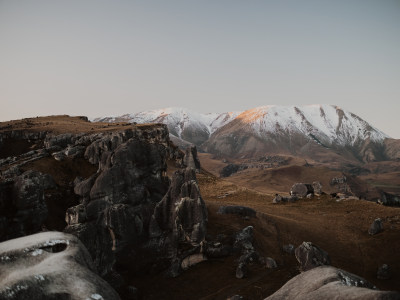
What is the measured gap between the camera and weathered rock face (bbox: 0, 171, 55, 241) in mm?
30859

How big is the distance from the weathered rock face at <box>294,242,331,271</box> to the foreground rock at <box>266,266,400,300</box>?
1860 cm

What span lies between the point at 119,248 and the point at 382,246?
4216 cm

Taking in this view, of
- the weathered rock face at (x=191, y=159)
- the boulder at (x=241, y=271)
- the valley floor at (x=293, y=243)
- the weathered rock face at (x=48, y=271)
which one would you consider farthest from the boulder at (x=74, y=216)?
the weathered rock face at (x=191, y=159)

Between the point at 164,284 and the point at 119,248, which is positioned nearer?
the point at 164,284

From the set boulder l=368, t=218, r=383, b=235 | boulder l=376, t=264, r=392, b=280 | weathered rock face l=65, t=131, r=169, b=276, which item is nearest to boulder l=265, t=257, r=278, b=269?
boulder l=376, t=264, r=392, b=280

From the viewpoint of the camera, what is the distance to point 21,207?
105 ft

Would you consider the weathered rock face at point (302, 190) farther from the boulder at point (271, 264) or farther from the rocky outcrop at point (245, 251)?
the boulder at point (271, 264)

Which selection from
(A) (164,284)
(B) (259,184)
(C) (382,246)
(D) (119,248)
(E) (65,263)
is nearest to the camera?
(E) (65,263)

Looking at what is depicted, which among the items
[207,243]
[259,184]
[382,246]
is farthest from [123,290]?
[259,184]

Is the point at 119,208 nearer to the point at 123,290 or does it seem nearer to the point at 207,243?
the point at 123,290

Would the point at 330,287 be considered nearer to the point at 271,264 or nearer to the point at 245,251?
the point at 271,264

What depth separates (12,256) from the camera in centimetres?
1656

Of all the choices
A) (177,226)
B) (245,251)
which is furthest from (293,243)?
(177,226)

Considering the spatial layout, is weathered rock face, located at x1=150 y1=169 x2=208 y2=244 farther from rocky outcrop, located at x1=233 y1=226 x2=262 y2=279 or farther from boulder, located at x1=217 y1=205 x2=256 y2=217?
boulder, located at x1=217 y1=205 x2=256 y2=217
